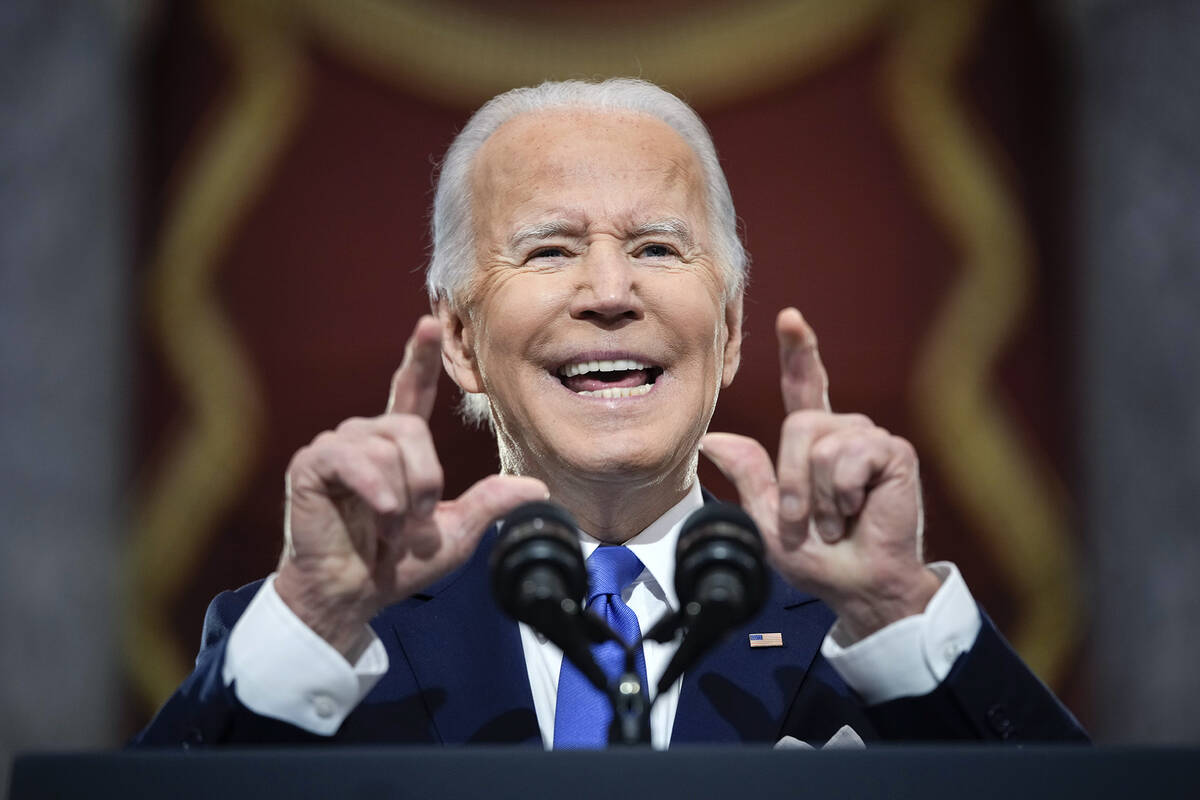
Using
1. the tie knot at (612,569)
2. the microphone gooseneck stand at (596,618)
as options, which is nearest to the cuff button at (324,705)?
the microphone gooseneck stand at (596,618)

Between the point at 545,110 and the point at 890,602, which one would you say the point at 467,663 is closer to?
the point at 890,602

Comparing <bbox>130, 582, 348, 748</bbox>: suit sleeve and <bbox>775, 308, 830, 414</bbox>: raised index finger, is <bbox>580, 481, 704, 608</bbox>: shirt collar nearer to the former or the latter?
<bbox>775, 308, 830, 414</bbox>: raised index finger

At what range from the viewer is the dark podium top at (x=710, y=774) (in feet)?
3.38

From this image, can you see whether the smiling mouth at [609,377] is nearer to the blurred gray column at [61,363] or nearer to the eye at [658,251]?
the eye at [658,251]

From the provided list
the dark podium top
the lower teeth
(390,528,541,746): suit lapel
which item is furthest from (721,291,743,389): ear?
the dark podium top

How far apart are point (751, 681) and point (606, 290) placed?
2.01 feet

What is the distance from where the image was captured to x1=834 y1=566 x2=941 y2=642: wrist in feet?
4.94

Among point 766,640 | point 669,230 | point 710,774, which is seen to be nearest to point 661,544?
point 766,640

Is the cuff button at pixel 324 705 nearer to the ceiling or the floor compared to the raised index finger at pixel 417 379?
nearer to the floor

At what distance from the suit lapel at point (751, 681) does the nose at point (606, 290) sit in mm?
487

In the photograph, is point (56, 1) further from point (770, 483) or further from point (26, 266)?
point (770, 483)

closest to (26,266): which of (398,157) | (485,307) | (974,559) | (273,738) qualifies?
(398,157)

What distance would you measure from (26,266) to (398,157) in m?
0.84

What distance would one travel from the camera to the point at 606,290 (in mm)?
1945
